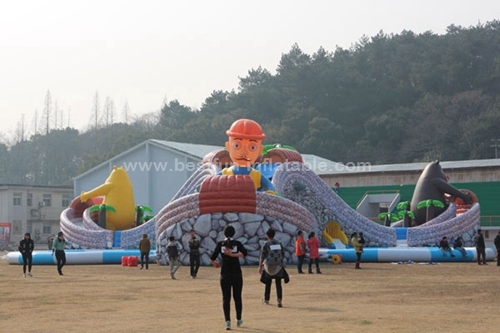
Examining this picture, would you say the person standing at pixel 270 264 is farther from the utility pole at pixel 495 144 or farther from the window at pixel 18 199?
the window at pixel 18 199

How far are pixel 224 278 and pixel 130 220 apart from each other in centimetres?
2819

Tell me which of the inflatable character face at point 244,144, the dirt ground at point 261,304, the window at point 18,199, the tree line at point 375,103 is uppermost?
→ the tree line at point 375,103

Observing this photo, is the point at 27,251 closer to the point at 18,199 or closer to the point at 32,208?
the point at 18,199

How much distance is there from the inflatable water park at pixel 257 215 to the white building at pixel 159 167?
11078 millimetres

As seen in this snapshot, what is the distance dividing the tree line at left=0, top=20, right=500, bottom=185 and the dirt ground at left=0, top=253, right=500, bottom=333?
57326 millimetres

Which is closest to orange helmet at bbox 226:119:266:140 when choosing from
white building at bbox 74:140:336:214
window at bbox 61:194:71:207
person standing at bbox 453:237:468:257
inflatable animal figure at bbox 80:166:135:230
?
person standing at bbox 453:237:468:257

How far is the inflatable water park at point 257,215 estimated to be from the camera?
28.0m

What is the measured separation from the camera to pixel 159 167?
5838 centimetres

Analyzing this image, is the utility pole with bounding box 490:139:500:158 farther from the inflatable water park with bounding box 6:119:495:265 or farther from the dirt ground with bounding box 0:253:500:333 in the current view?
the dirt ground with bounding box 0:253:500:333

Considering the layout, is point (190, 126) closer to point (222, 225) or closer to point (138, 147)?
point (138, 147)

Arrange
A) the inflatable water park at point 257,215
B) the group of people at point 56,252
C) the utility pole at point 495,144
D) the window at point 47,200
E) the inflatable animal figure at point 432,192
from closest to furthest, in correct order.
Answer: the group of people at point 56,252, the inflatable water park at point 257,215, the inflatable animal figure at point 432,192, the utility pole at point 495,144, the window at point 47,200

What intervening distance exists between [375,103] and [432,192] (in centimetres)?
5391

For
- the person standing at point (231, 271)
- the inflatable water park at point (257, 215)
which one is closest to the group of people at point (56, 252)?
the inflatable water park at point (257, 215)

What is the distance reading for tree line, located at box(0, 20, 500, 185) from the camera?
3248 inches
